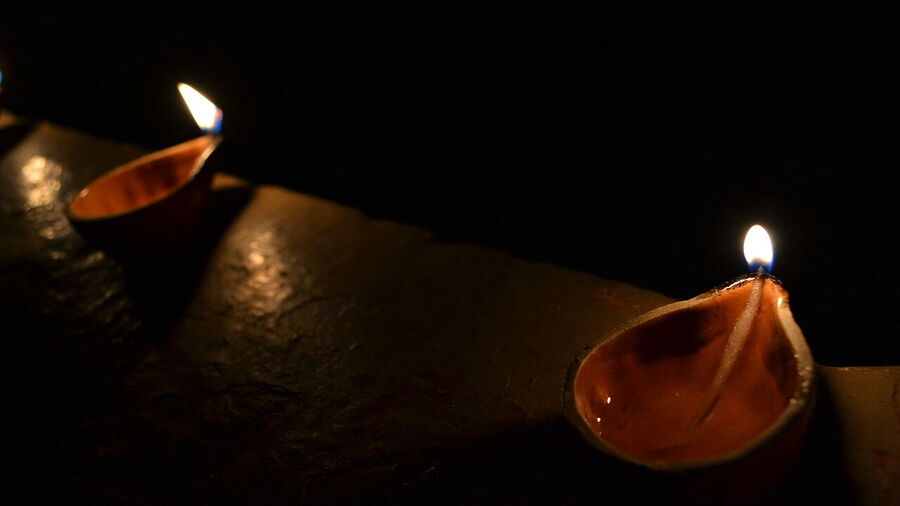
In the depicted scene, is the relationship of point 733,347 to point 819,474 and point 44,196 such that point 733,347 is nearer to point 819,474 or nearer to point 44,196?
point 819,474

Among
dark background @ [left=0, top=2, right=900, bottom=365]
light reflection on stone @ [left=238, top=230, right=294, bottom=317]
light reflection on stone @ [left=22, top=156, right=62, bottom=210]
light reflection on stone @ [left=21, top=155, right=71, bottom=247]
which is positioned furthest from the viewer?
light reflection on stone @ [left=22, top=156, right=62, bottom=210]

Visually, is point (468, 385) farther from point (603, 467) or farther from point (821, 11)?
point (821, 11)

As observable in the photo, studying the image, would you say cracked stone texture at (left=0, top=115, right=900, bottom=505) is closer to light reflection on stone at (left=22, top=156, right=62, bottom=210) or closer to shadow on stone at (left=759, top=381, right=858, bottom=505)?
shadow on stone at (left=759, top=381, right=858, bottom=505)

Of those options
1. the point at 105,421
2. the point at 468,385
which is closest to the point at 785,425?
the point at 468,385

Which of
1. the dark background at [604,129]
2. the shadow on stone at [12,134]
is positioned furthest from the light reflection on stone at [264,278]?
the shadow on stone at [12,134]

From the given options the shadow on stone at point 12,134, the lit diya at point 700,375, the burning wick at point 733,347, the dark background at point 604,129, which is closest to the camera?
the lit diya at point 700,375

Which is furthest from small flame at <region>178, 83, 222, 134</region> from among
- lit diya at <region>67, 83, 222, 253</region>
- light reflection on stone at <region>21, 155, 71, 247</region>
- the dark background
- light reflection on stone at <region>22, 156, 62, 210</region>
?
light reflection on stone at <region>22, 156, 62, 210</region>

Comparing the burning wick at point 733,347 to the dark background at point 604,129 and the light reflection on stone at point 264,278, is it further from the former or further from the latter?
the light reflection on stone at point 264,278
